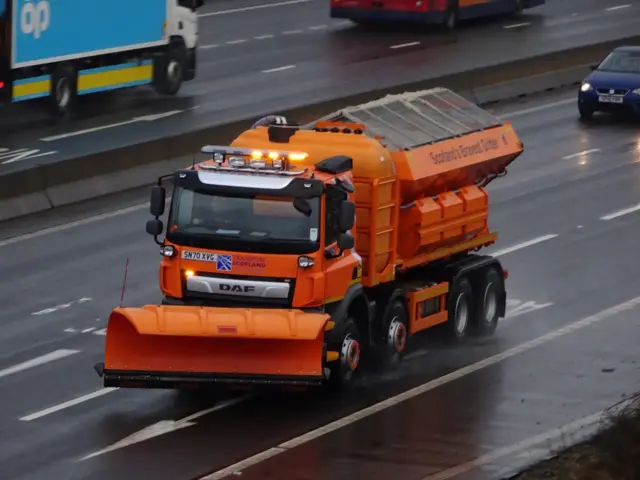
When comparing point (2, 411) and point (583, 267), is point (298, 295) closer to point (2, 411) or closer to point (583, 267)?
point (2, 411)

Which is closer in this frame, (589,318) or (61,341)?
(61,341)

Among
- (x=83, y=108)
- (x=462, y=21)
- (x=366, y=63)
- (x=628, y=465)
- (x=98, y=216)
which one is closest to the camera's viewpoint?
(x=628, y=465)

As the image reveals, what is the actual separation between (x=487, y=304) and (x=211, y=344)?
5.03 m

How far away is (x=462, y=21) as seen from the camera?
49.7 meters

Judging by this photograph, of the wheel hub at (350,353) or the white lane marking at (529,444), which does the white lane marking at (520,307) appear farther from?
the white lane marking at (529,444)

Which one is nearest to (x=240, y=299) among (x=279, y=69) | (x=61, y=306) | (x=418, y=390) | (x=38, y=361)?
(x=418, y=390)

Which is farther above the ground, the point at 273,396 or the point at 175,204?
the point at 175,204

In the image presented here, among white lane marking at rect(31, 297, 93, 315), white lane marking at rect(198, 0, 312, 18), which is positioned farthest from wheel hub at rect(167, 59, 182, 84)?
white lane marking at rect(31, 297, 93, 315)

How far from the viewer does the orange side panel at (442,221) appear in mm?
17969

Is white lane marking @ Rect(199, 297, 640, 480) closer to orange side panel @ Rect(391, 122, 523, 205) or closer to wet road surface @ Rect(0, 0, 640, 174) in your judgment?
orange side panel @ Rect(391, 122, 523, 205)

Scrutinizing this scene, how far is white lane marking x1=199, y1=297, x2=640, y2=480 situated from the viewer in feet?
46.7

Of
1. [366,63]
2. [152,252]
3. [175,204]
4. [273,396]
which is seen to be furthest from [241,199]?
[366,63]

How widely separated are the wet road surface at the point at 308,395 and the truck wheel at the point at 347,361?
0.56 feet

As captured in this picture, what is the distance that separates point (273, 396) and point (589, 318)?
5.28m
